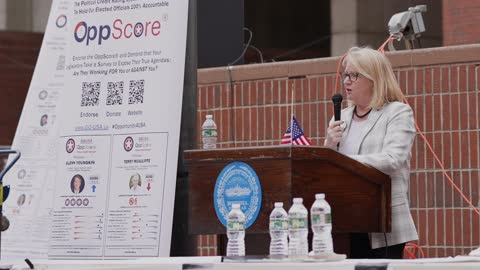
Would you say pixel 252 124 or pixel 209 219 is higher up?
pixel 252 124

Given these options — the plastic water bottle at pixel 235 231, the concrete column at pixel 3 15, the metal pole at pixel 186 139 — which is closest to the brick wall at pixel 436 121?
the metal pole at pixel 186 139

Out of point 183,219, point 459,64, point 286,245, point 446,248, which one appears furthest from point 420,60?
point 286,245

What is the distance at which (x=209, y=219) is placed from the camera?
742cm

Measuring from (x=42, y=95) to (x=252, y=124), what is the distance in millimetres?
2085

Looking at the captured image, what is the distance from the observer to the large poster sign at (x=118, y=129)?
27.3ft

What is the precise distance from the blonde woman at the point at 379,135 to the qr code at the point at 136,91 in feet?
5.07

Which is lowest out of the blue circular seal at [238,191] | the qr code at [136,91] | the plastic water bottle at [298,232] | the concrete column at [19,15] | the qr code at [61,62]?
the plastic water bottle at [298,232]

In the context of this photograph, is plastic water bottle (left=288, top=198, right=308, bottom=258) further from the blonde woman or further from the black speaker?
the black speaker

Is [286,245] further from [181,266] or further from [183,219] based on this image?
[183,219]

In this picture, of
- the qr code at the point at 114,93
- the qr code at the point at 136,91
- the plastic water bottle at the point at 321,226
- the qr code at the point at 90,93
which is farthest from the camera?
the qr code at the point at 90,93

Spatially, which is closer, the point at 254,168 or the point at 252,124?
the point at 254,168

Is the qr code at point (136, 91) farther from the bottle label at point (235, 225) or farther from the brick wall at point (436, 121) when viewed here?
the brick wall at point (436, 121)

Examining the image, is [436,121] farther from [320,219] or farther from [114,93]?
[320,219]

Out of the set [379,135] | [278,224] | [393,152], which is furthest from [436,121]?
[278,224]
